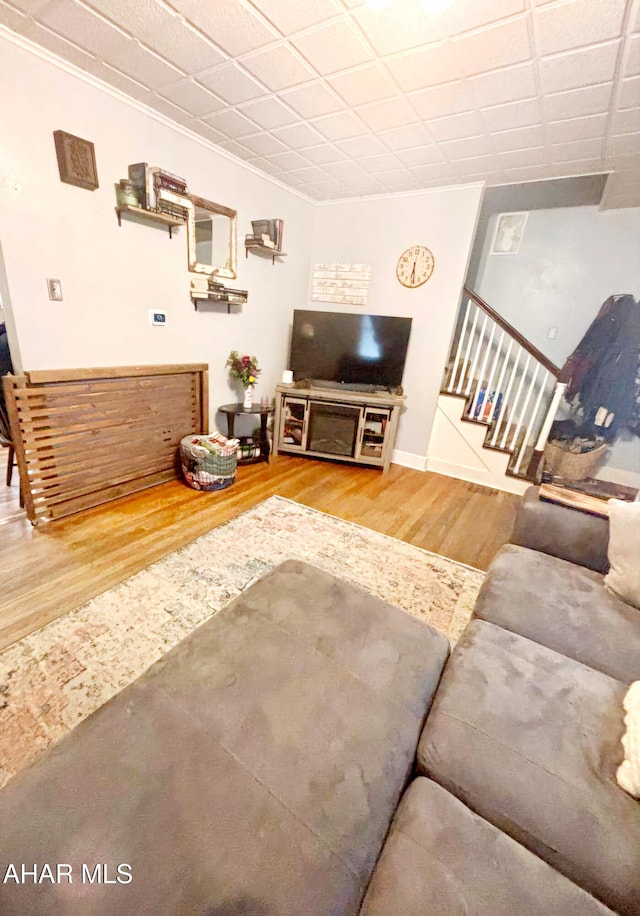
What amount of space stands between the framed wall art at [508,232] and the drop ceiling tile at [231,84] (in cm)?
294

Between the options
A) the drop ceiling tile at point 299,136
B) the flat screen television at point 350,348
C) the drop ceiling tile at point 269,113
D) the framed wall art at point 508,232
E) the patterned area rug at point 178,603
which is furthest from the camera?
the framed wall art at point 508,232

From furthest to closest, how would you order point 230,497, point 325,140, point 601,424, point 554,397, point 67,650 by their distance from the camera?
1. point 601,424
2. point 554,397
3. point 230,497
4. point 325,140
5. point 67,650

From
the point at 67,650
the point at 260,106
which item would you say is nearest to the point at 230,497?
the point at 67,650

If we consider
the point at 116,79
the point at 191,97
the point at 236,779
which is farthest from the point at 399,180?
the point at 236,779

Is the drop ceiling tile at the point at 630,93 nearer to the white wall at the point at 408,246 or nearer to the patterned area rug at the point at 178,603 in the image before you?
the white wall at the point at 408,246

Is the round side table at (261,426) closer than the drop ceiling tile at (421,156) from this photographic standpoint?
No

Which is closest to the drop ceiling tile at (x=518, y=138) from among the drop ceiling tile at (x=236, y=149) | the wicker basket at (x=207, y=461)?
the drop ceiling tile at (x=236, y=149)

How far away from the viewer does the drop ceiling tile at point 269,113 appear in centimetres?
209

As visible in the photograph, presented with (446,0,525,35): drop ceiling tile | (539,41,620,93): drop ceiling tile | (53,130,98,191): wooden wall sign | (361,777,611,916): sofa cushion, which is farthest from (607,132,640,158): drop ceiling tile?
(361,777,611,916): sofa cushion

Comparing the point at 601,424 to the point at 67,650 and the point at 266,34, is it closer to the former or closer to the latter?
the point at 266,34

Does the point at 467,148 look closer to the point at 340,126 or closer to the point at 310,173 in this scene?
the point at 340,126

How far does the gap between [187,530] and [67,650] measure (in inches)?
36.1

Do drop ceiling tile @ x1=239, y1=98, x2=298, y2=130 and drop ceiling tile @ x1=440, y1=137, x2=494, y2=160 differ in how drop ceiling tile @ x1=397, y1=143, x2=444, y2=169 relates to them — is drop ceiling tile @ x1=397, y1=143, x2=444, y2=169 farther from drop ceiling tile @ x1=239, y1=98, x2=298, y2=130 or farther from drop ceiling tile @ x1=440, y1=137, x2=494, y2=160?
drop ceiling tile @ x1=239, y1=98, x2=298, y2=130

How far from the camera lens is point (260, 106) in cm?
211
